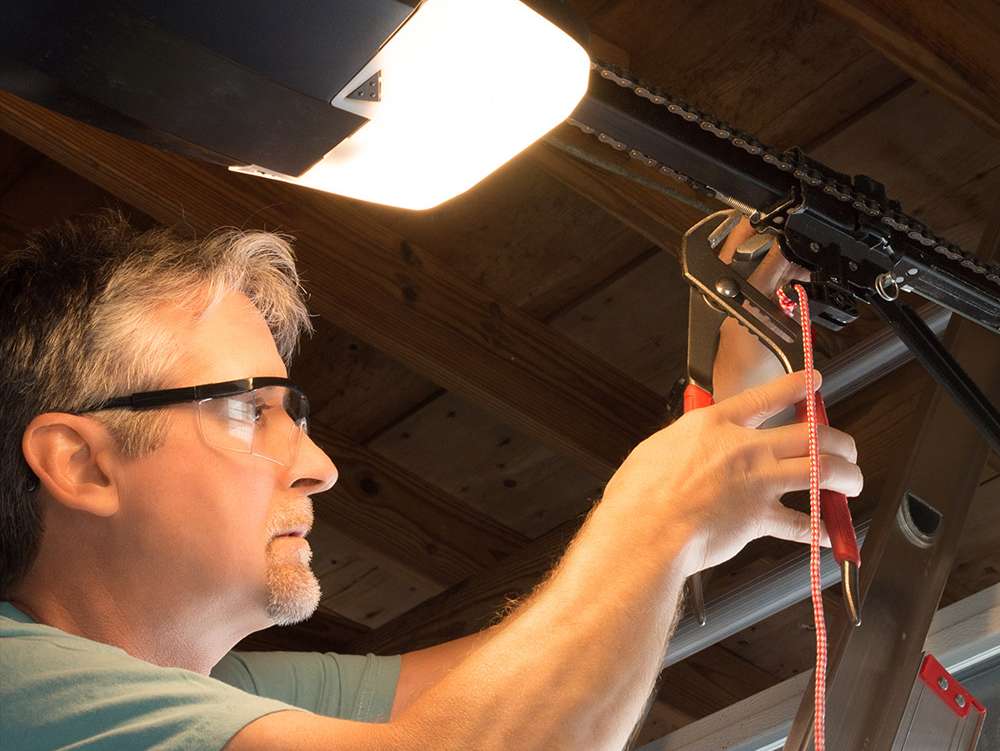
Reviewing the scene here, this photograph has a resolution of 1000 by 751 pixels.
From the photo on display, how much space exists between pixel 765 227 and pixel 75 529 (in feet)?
2.25

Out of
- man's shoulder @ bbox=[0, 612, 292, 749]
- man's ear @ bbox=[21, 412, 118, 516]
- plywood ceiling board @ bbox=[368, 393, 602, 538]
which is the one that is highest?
plywood ceiling board @ bbox=[368, 393, 602, 538]

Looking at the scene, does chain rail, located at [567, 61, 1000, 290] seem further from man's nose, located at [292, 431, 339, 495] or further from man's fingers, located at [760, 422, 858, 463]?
man's nose, located at [292, 431, 339, 495]

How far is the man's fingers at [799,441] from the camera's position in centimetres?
108

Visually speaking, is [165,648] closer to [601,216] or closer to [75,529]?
[75,529]

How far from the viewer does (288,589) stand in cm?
137

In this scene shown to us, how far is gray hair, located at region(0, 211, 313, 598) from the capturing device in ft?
4.72

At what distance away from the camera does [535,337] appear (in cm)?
241

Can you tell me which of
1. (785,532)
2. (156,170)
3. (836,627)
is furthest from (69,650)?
(156,170)

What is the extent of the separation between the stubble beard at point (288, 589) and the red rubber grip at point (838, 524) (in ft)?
1.65

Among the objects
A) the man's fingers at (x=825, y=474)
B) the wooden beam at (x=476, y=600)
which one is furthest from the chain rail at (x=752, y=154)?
the wooden beam at (x=476, y=600)

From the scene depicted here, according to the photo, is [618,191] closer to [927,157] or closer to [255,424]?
[927,157]

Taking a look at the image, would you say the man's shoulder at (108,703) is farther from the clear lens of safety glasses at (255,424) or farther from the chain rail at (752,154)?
the chain rail at (752,154)

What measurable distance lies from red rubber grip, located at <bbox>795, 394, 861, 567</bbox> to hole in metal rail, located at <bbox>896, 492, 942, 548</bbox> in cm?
73

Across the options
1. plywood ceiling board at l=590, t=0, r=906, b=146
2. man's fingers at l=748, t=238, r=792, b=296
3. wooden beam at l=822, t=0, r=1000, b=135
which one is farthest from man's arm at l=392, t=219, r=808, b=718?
plywood ceiling board at l=590, t=0, r=906, b=146
